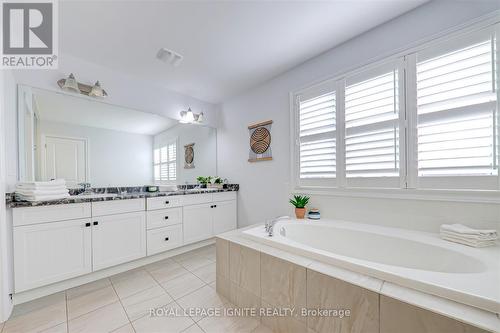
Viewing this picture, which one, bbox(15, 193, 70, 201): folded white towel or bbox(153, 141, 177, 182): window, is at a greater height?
bbox(153, 141, 177, 182): window

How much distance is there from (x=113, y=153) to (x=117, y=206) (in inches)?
30.8

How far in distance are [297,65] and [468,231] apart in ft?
7.17

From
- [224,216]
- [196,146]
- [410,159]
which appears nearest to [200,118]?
[196,146]

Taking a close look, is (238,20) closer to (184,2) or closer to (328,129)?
(184,2)

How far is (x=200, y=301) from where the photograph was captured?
1593 mm

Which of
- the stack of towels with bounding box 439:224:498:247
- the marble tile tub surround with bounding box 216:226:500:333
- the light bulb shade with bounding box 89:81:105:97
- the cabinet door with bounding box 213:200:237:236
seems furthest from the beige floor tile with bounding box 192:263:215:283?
the light bulb shade with bounding box 89:81:105:97

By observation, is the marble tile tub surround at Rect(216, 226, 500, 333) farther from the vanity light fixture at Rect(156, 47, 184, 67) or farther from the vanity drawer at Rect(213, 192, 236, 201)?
the vanity light fixture at Rect(156, 47, 184, 67)

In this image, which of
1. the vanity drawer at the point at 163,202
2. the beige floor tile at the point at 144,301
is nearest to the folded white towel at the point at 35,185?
the vanity drawer at the point at 163,202

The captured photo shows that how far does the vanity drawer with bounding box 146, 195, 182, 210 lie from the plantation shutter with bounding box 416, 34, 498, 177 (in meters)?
2.52

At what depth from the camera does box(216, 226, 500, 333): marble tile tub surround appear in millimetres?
779

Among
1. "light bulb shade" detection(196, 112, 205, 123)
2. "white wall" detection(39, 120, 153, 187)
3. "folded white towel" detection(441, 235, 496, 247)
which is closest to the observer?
"folded white towel" detection(441, 235, 496, 247)

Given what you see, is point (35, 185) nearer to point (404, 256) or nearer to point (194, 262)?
point (194, 262)

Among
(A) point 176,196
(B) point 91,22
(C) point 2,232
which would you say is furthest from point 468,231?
(B) point 91,22

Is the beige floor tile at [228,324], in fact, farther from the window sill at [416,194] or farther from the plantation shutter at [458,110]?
the plantation shutter at [458,110]
